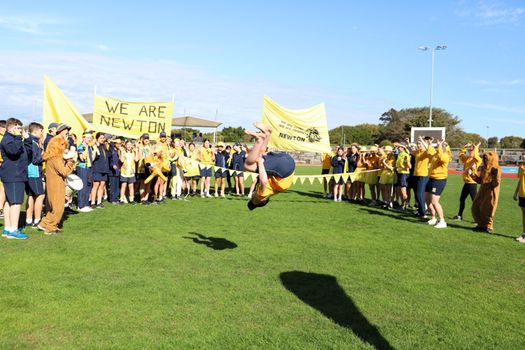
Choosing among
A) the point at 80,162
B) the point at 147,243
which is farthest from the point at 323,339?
the point at 80,162

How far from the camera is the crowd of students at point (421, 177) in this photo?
10.7m

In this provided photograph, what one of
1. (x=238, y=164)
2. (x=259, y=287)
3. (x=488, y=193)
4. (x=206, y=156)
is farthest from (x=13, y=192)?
(x=488, y=193)

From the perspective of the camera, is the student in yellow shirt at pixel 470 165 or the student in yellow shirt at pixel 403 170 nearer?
the student in yellow shirt at pixel 470 165

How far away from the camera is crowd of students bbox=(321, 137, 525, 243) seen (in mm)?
10742

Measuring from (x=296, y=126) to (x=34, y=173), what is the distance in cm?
844

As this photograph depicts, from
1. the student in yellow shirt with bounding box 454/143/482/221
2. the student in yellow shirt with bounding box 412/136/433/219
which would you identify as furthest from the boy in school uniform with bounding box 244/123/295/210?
the student in yellow shirt with bounding box 454/143/482/221

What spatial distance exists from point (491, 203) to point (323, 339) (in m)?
8.27

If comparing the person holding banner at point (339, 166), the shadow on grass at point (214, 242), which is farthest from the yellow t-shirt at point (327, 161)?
the shadow on grass at point (214, 242)

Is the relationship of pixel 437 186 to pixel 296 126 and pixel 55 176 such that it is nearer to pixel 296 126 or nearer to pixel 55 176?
pixel 296 126

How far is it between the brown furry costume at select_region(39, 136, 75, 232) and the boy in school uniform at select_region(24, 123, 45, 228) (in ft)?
0.91

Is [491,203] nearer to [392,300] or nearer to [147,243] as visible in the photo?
[392,300]

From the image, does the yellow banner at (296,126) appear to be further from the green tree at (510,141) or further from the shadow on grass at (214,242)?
the green tree at (510,141)

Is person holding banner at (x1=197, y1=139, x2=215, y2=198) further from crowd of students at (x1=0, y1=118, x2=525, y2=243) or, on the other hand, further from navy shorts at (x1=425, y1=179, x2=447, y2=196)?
navy shorts at (x1=425, y1=179, x2=447, y2=196)

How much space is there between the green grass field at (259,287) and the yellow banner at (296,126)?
4.79m
